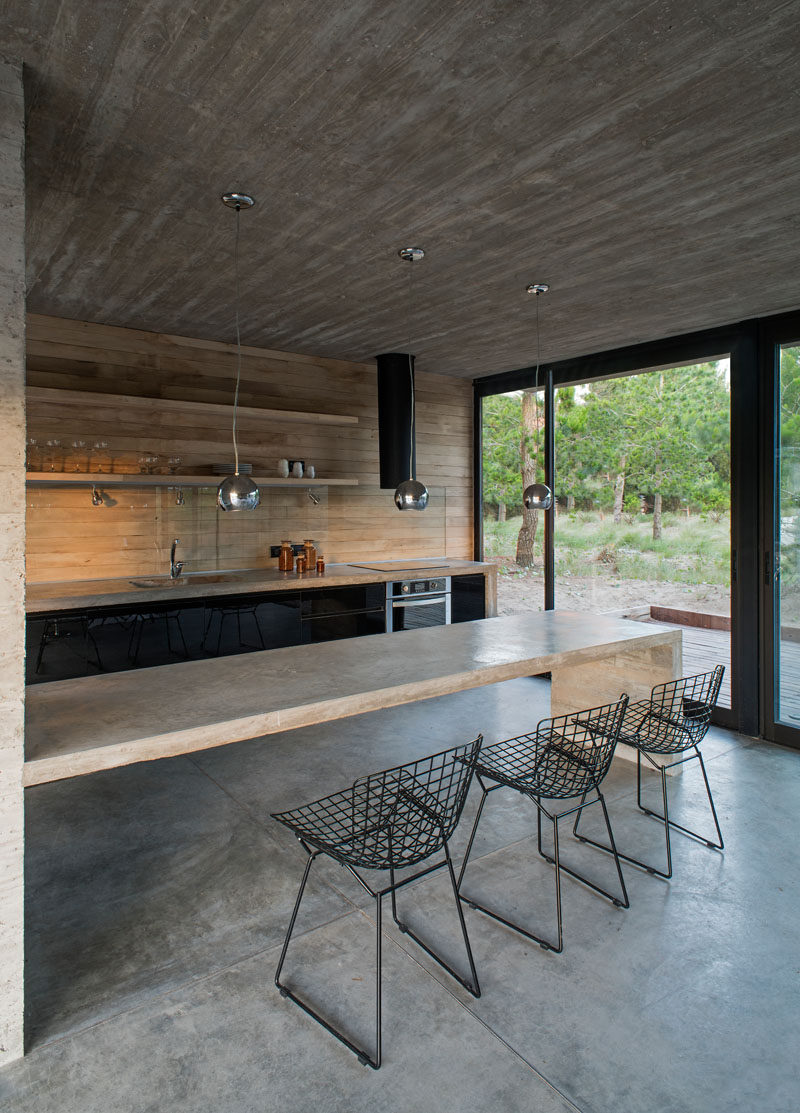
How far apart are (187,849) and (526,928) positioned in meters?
1.48

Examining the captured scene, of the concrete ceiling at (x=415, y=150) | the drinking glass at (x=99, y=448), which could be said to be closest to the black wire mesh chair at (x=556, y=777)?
the concrete ceiling at (x=415, y=150)

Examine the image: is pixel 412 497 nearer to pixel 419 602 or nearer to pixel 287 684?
pixel 287 684

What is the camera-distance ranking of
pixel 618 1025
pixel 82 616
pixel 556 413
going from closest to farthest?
1. pixel 618 1025
2. pixel 82 616
3. pixel 556 413

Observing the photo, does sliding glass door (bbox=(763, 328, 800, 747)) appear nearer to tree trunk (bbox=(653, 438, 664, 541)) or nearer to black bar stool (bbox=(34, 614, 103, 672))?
tree trunk (bbox=(653, 438, 664, 541))

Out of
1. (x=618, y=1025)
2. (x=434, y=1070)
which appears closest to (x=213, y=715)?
(x=434, y=1070)

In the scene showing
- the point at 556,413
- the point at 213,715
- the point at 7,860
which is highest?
the point at 556,413

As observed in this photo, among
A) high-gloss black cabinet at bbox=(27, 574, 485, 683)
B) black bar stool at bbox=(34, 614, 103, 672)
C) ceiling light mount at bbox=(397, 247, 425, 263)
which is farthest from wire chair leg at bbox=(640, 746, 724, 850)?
black bar stool at bbox=(34, 614, 103, 672)

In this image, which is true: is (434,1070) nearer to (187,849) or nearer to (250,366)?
(187,849)

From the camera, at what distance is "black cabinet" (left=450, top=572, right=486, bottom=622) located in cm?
565

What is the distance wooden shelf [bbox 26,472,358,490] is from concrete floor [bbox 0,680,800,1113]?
1827 mm

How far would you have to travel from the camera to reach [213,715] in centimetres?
213

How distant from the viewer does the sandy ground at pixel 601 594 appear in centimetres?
466

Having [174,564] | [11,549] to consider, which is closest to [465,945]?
[11,549]

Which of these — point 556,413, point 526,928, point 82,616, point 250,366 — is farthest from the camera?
point 556,413
